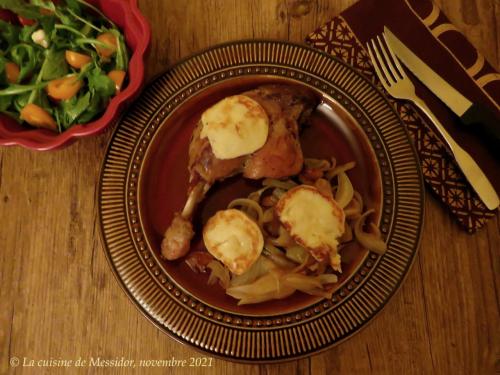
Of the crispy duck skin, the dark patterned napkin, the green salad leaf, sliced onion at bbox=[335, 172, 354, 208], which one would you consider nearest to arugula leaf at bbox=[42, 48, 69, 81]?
the green salad leaf

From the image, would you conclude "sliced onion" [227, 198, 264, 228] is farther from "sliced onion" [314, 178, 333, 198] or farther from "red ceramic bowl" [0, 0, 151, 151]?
"red ceramic bowl" [0, 0, 151, 151]

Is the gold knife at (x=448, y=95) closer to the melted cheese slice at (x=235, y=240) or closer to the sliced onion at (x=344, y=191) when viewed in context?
the sliced onion at (x=344, y=191)

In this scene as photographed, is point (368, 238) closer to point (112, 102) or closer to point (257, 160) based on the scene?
point (257, 160)

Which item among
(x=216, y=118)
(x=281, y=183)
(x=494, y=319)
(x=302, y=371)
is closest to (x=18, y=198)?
(x=216, y=118)

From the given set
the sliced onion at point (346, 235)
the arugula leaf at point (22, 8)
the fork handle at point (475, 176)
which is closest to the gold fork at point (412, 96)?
Result: the fork handle at point (475, 176)

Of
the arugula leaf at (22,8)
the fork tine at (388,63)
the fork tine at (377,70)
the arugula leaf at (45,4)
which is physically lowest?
the arugula leaf at (22,8)

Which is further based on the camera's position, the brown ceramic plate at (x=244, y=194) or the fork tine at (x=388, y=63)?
the fork tine at (x=388, y=63)
